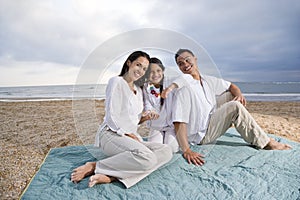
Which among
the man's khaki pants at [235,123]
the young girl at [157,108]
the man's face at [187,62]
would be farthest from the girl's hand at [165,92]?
the man's khaki pants at [235,123]

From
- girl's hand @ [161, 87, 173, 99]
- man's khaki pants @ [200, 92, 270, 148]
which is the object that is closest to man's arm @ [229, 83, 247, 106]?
man's khaki pants @ [200, 92, 270, 148]

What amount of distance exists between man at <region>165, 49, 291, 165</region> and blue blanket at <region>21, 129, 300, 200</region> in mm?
122

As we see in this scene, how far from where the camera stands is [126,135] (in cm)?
219

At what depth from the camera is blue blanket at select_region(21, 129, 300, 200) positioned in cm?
198

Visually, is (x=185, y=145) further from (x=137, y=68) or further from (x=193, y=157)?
(x=137, y=68)

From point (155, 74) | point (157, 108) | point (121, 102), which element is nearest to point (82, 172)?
point (121, 102)

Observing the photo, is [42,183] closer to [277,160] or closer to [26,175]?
[26,175]

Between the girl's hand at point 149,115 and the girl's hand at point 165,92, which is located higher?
the girl's hand at point 165,92

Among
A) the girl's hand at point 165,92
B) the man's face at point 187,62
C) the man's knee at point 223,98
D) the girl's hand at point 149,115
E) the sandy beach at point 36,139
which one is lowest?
the sandy beach at point 36,139

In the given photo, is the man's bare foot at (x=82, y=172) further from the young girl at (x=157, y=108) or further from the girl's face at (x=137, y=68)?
the girl's face at (x=137, y=68)

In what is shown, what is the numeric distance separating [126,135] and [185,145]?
25.1 inches

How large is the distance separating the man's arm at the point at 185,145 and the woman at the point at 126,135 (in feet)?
1.00

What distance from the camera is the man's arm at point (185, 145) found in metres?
2.42

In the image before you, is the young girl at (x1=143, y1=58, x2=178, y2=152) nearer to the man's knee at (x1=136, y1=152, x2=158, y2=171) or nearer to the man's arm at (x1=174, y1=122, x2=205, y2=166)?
the man's arm at (x1=174, y1=122, x2=205, y2=166)
